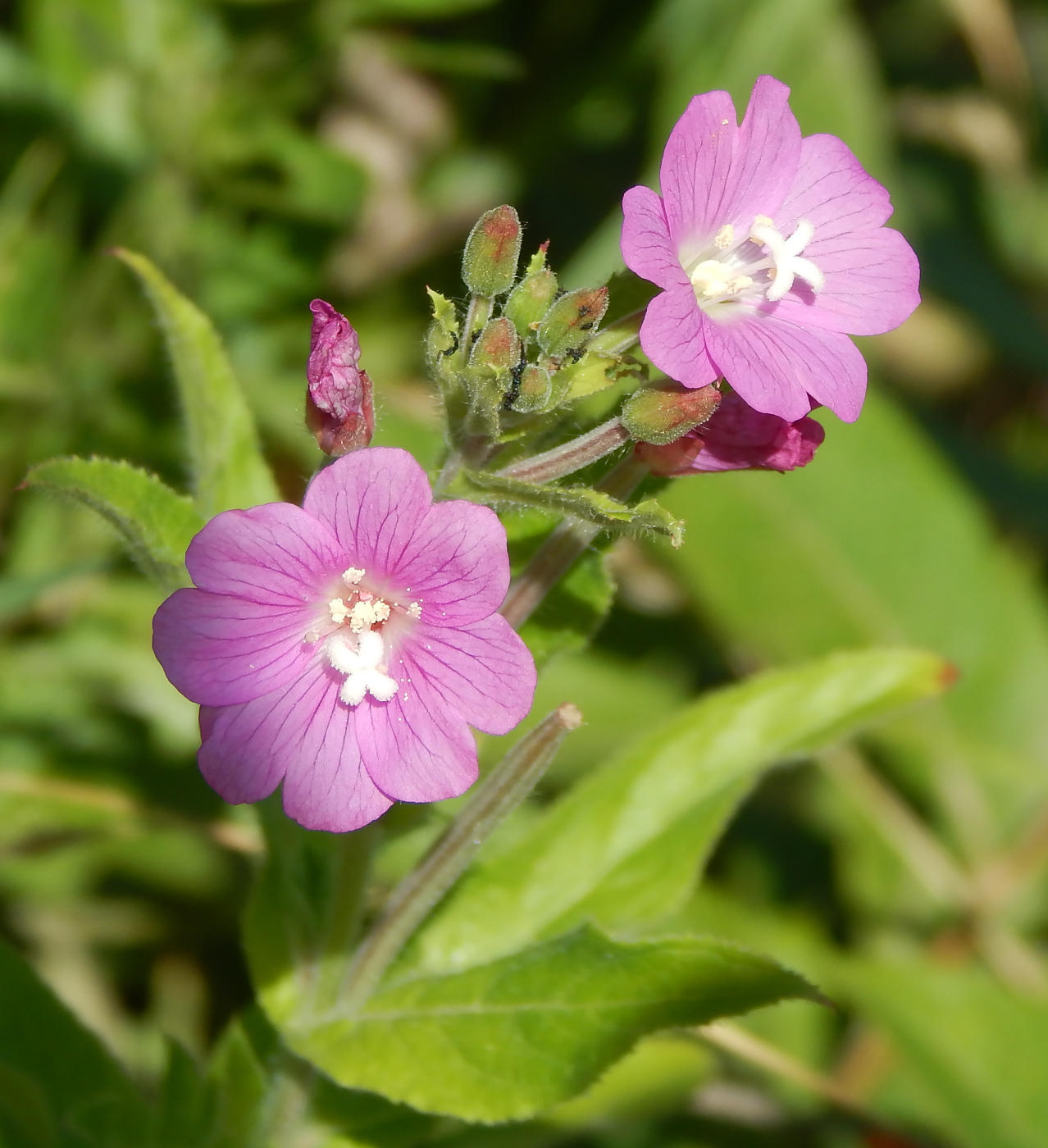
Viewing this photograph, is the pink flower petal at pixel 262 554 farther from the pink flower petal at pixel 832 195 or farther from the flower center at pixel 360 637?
the pink flower petal at pixel 832 195

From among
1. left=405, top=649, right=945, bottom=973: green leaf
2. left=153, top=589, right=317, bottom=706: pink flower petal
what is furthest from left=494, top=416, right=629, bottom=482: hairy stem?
left=405, top=649, right=945, bottom=973: green leaf

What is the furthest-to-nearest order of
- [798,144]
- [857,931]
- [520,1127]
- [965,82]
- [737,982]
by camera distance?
1. [965,82]
2. [857,931]
3. [520,1127]
4. [798,144]
5. [737,982]

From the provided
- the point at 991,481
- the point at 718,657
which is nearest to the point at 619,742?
the point at 718,657

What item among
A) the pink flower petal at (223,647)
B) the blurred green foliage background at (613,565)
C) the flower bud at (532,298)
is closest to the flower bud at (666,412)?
the flower bud at (532,298)

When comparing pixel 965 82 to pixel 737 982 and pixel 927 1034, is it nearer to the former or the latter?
pixel 927 1034

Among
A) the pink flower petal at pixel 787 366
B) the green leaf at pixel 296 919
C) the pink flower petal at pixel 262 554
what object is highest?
the pink flower petal at pixel 787 366

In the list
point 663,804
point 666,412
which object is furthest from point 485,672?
point 663,804
